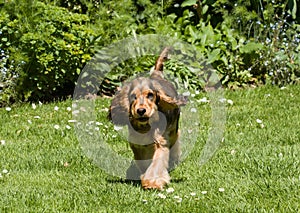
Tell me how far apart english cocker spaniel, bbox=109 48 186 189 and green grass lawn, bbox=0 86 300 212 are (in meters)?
0.14

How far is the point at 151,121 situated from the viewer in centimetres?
445

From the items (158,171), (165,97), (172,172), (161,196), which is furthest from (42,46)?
(161,196)

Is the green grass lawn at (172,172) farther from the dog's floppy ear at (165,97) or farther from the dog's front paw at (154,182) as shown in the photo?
the dog's floppy ear at (165,97)

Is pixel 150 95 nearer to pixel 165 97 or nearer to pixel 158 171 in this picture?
pixel 165 97

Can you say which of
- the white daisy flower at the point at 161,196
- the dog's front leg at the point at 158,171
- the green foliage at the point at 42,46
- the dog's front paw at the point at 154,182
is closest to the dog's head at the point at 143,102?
the dog's front leg at the point at 158,171

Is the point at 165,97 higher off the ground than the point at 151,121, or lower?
higher

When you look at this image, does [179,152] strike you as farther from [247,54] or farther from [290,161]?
[247,54]

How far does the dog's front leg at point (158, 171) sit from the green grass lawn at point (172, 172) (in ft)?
0.22

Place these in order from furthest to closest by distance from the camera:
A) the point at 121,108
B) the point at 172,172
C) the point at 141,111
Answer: the point at 172,172 < the point at 121,108 < the point at 141,111

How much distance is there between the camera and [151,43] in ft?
27.1

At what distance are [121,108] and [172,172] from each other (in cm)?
75

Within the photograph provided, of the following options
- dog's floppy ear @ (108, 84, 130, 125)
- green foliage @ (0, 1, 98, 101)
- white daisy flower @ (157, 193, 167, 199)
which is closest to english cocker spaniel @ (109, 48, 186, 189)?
dog's floppy ear @ (108, 84, 130, 125)

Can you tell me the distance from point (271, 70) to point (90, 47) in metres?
2.41

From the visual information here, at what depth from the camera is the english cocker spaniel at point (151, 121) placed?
441 cm
